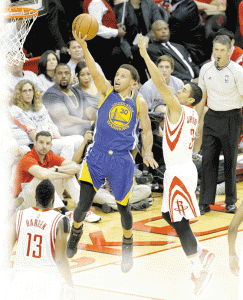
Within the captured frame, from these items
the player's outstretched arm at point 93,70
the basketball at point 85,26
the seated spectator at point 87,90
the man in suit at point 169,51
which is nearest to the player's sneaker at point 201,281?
the player's outstretched arm at point 93,70

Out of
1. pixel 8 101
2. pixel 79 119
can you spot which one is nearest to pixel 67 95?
pixel 79 119

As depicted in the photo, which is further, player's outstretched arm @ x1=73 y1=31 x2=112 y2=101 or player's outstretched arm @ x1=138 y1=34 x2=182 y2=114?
player's outstretched arm @ x1=73 y1=31 x2=112 y2=101

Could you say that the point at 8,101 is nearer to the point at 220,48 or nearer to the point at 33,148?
the point at 33,148

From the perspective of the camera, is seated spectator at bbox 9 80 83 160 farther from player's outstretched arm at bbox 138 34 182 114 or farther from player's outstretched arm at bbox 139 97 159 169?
player's outstretched arm at bbox 138 34 182 114

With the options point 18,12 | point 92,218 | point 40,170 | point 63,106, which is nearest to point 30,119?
point 63,106

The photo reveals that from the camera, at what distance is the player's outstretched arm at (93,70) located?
4855mm

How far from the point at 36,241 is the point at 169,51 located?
6.23 metres

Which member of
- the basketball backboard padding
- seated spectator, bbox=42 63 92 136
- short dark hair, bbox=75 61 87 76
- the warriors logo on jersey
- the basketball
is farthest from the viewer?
short dark hair, bbox=75 61 87 76

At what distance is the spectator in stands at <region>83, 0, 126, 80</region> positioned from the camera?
8.73 m

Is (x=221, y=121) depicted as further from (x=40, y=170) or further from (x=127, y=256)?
(x=127, y=256)

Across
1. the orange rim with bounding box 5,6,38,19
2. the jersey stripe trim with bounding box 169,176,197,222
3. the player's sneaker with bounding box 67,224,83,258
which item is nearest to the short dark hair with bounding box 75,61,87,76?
the orange rim with bounding box 5,6,38,19

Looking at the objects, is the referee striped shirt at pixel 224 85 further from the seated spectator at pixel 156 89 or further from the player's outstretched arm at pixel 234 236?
the player's outstretched arm at pixel 234 236

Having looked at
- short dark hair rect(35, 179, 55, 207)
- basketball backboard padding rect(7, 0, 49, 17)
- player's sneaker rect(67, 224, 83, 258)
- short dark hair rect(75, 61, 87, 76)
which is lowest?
player's sneaker rect(67, 224, 83, 258)

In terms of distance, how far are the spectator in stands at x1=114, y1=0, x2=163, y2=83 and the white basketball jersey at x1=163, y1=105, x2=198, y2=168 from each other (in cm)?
471
